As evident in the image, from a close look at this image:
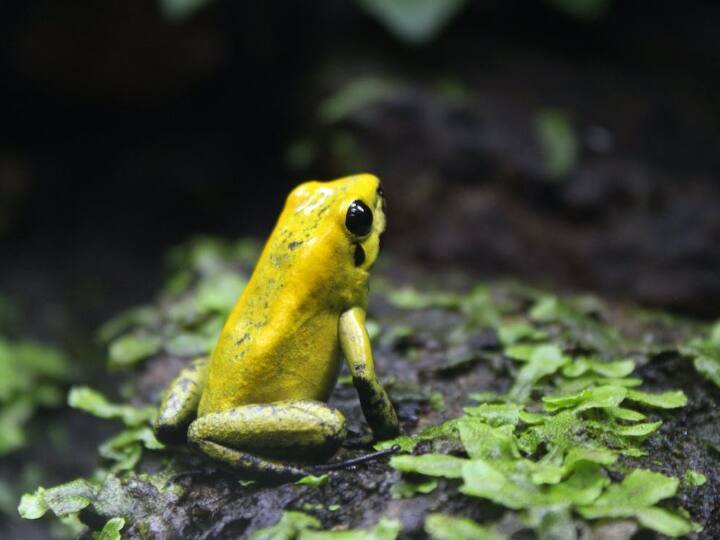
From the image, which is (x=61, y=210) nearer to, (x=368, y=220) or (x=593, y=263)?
(x=593, y=263)

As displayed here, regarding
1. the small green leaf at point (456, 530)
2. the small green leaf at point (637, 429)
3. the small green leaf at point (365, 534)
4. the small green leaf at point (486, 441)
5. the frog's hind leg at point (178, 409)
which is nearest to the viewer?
the small green leaf at point (456, 530)

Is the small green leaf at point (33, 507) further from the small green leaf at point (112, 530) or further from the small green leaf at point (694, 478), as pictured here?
the small green leaf at point (694, 478)

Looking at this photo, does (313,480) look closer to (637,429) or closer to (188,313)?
(637,429)

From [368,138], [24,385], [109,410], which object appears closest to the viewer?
[109,410]

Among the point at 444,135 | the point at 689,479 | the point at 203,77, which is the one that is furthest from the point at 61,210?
the point at 689,479

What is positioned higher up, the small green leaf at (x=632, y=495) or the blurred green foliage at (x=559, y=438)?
the blurred green foliage at (x=559, y=438)

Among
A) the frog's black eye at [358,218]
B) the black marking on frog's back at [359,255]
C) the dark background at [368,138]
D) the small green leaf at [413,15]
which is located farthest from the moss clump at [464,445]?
the small green leaf at [413,15]

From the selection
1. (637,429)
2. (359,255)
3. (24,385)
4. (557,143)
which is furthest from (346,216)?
(557,143)
